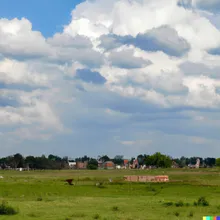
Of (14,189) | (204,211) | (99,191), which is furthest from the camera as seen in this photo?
(99,191)

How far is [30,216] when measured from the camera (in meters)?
33.3

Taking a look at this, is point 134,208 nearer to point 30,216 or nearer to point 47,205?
point 47,205

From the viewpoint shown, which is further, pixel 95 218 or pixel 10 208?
pixel 10 208

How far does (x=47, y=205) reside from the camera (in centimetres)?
4125

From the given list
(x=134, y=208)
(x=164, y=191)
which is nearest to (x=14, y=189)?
(x=164, y=191)

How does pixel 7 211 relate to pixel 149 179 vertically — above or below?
below

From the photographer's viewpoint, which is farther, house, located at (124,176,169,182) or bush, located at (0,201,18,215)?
house, located at (124,176,169,182)

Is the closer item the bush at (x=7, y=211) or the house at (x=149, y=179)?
the bush at (x=7, y=211)

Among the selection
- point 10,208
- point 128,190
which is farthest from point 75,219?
point 128,190

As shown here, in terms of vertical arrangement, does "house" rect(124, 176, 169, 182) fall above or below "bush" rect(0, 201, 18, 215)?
above

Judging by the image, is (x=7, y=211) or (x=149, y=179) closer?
(x=7, y=211)

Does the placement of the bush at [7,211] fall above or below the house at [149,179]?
below

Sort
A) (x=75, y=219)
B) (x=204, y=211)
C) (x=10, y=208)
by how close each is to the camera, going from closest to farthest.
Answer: (x=75, y=219), (x=10, y=208), (x=204, y=211)

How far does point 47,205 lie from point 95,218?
9.99 m
